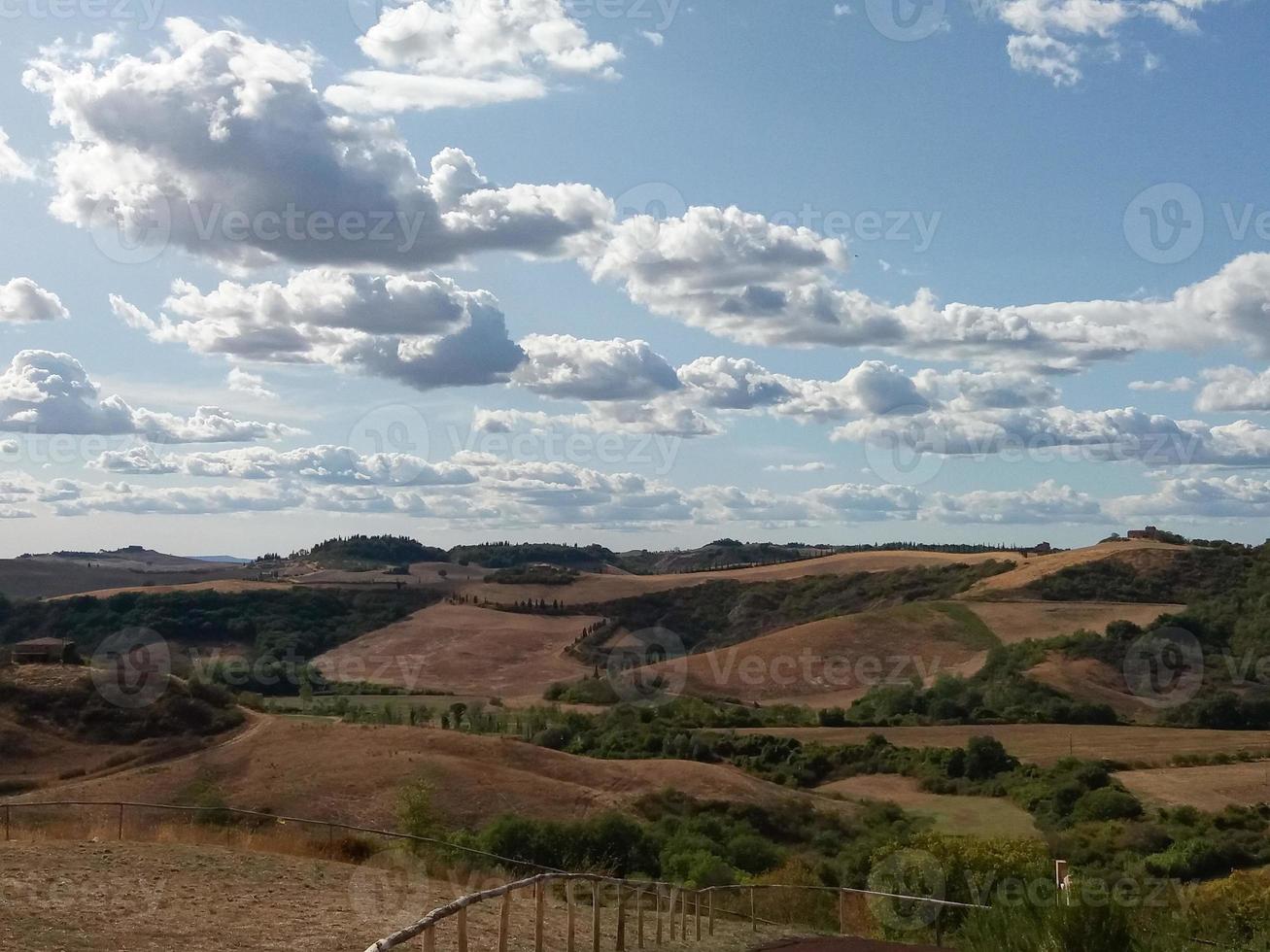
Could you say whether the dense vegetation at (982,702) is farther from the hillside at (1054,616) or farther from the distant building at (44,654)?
the distant building at (44,654)

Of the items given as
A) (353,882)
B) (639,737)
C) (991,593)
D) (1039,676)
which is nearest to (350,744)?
(639,737)

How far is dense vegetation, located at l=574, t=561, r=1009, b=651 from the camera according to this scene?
12431 cm

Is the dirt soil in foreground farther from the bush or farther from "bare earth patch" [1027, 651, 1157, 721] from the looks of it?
"bare earth patch" [1027, 651, 1157, 721]

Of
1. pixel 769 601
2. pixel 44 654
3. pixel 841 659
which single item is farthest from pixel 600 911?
pixel 769 601

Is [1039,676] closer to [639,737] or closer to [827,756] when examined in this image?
[827,756]

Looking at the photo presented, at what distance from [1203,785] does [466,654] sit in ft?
219

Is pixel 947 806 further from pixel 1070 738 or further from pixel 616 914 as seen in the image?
pixel 616 914

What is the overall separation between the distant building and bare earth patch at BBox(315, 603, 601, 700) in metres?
33.5

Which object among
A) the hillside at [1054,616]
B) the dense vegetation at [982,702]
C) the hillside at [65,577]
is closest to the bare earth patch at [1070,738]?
the dense vegetation at [982,702]

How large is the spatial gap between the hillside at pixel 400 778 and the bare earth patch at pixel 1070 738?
17326 mm

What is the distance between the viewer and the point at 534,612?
12912 centimetres

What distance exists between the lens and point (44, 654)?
60969 millimetres

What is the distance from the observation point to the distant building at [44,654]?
60.2m

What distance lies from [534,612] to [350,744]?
3150 inches
